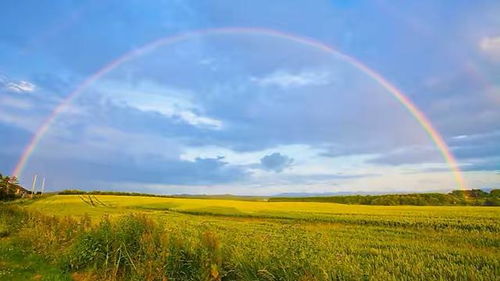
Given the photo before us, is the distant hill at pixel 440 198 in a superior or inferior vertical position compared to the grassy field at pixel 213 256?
superior

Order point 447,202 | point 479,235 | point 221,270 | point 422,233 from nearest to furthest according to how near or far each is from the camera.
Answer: point 221,270 < point 479,235 < point 422,233 < point 447,202

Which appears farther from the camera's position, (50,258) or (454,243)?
(454,243)

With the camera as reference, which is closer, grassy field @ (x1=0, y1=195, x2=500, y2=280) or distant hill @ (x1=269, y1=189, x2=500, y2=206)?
grassy field @ (x1=0, y1=195, x2=500, y2=280)

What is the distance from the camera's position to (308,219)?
134 feet

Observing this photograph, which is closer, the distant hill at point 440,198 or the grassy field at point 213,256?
the grassy field at point 213,256

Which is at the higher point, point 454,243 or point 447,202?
point 447,202

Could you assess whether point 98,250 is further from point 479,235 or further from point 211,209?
point 211,209

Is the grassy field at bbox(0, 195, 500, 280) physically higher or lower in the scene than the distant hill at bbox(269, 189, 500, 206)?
lower

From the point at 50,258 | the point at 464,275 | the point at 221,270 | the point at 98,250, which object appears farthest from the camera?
the point at 50,258

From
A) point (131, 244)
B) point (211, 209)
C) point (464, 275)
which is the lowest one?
point (464, 275)

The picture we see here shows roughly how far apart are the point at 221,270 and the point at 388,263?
260 inches

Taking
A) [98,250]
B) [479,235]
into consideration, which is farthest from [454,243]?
[98,250]

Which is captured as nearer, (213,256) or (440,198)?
(213,256)

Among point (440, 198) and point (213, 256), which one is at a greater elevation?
point (440, 198)
